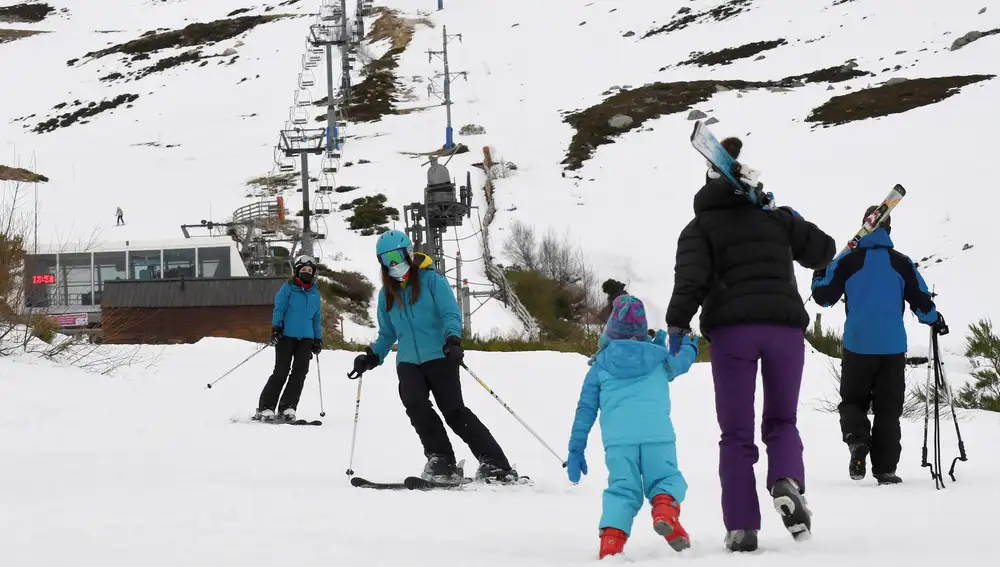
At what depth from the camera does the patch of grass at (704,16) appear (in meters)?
74.2

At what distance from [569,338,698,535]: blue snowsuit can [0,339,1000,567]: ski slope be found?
26 centimetres

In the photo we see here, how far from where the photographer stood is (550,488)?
731 centimetres

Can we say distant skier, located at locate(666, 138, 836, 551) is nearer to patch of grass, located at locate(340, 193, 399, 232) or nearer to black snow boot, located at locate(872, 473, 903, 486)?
black snow boot, located at locate(872, 473, 903, 486)

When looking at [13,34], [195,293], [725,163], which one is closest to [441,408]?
[725,163]

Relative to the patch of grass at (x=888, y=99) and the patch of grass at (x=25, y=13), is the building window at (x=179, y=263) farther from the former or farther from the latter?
the patch of grass at (x=25, y=13)

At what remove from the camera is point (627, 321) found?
15.9ft

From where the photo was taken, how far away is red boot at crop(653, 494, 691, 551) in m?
4.42

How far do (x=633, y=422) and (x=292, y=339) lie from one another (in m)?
7.24

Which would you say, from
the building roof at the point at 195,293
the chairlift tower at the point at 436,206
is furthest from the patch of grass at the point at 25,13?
the chairlift tower at the point at 436,206

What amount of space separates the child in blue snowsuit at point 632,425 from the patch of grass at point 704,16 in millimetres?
72421

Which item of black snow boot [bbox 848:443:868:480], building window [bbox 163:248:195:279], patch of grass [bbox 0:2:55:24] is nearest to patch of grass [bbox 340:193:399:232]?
building window [bbox 163:248:195:279]

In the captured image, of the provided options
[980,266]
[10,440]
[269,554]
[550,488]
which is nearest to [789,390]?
[269,554]

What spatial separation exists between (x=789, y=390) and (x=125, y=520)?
3.26 m

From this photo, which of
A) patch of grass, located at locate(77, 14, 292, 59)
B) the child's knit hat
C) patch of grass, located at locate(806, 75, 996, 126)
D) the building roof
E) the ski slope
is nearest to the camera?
the ski slope
